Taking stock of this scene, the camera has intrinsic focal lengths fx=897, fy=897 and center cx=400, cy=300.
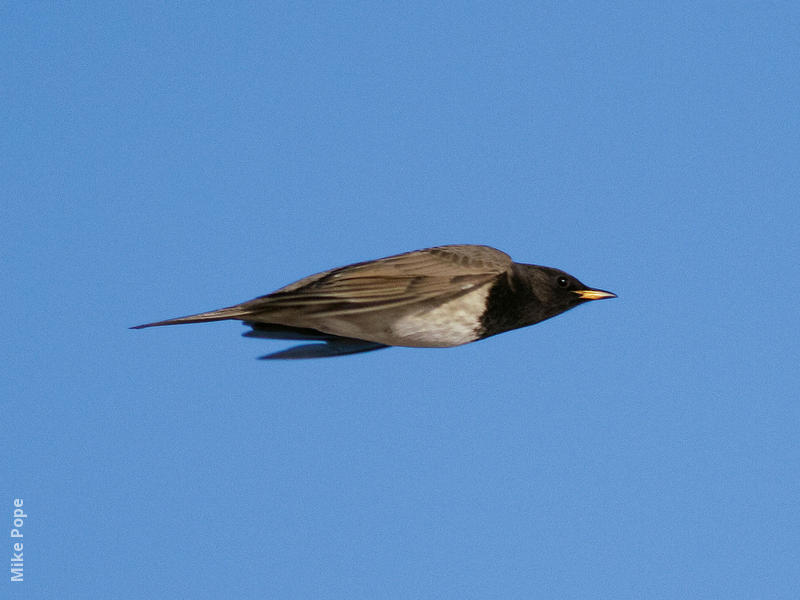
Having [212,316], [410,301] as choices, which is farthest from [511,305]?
[212,316]

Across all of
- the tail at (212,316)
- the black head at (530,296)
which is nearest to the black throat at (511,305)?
the black head at (530,296)

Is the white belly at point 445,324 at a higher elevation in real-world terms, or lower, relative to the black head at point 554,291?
lower

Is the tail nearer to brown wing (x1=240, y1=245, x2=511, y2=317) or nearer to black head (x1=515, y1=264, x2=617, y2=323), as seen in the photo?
brown wing (x1=240, y1=245, x2=511, y2=317)

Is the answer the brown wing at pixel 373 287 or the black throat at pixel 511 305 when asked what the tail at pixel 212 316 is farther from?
the black throat at pixel 511 305

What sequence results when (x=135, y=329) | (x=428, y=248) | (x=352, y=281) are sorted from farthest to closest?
(x=428, y=248) < (x=352, y=281) < (x=135, y=329)

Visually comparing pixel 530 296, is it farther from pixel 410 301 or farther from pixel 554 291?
pixel 410 301

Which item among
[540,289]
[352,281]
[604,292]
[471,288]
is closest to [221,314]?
[352,281]

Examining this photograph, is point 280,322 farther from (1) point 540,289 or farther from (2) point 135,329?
(1) point 540,289
